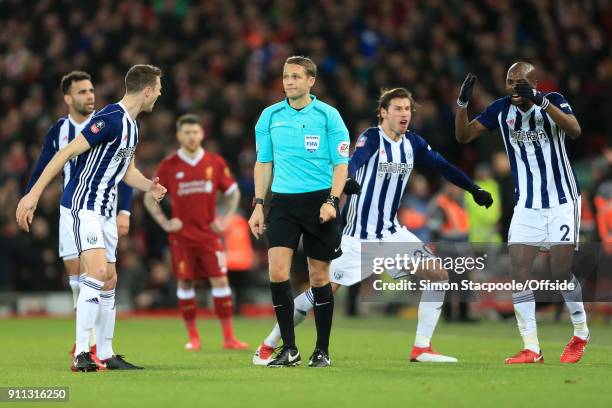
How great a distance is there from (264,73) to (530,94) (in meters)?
13.9

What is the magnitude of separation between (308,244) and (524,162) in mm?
1905

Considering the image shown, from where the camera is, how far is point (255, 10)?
934 inches

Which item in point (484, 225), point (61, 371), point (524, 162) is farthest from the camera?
point (484, 225)

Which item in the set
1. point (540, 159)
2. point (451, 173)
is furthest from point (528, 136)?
point (451, 173)

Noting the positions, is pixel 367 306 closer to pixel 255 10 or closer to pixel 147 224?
pixel 147 224

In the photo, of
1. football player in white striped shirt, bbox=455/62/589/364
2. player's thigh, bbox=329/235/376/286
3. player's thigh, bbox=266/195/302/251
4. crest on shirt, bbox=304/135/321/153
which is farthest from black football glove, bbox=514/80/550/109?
player's thigh, bbox=329/235/376/286

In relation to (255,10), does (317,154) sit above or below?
below

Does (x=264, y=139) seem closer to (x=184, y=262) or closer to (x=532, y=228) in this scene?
(x=532, y=228)

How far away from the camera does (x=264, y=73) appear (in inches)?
886

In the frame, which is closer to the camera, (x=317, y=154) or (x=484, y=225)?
(x=317, y=154)

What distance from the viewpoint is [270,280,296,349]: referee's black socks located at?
353 inches

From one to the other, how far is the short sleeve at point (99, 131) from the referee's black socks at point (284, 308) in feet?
5.37

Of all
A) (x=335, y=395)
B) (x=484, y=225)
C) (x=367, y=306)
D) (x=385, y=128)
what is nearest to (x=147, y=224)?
(x=367, y=306)

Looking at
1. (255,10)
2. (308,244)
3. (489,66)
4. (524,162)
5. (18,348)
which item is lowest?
(18,348)
